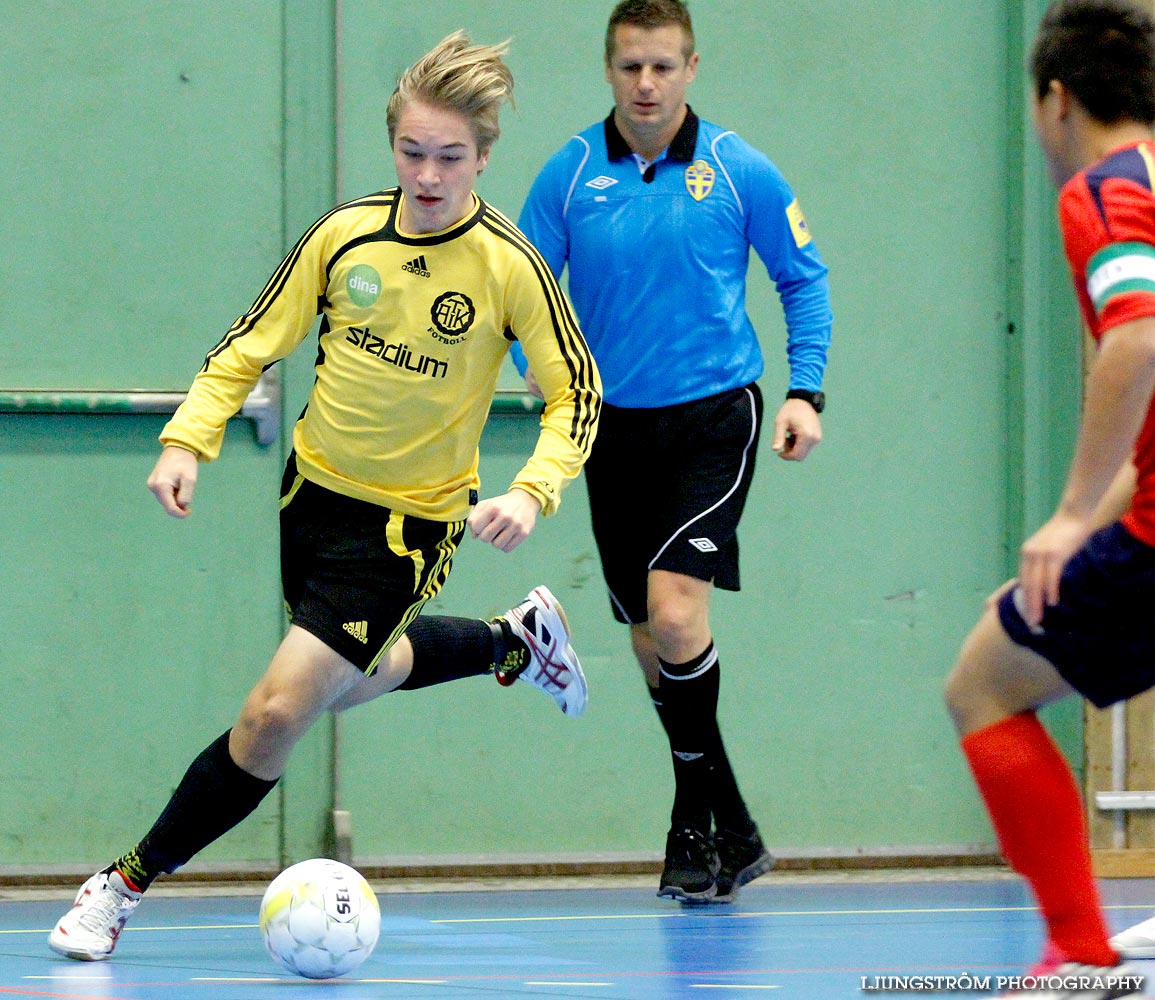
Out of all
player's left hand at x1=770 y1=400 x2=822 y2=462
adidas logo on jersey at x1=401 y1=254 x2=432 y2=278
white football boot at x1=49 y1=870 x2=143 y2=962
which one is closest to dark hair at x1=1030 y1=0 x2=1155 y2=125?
adidas logo on jersey at x1=401 y1=254 x2=432 y2=278

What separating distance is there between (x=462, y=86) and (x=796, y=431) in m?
1.38

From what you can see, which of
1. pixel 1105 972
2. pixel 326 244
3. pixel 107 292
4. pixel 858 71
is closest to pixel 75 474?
pixel 107 292

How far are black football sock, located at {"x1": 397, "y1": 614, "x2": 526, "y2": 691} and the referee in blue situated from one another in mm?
442

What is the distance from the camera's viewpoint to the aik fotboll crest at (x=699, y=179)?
4922 mm

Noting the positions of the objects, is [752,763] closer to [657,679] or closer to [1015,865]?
[657,679]

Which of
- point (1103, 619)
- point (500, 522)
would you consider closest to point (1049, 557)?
point (1103, 619)

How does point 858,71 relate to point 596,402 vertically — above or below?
above

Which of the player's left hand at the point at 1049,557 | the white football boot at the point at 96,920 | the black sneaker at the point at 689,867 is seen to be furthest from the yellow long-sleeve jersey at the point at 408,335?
the player's left hand at the point at 1049,557

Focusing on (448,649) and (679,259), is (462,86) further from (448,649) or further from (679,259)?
(448,649)

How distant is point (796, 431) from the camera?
4.75 meters

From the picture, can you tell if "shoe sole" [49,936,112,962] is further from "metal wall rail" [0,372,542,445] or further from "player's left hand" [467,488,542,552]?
"metal wall rail" [0,372,542,445]

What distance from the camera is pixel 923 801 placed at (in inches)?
241

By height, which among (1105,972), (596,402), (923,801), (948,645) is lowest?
(923,801)

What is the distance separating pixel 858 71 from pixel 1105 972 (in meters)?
4.11
